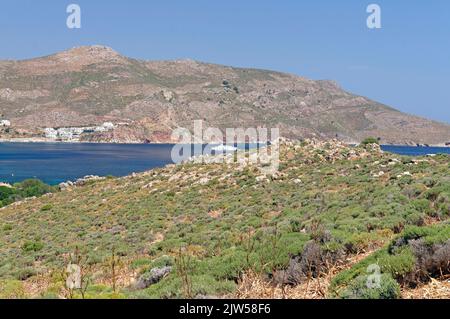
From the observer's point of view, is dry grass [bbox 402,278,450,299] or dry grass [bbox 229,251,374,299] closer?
dry grass [bbox 402,278,450,299]

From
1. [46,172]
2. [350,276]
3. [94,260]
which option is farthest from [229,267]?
[46,172]

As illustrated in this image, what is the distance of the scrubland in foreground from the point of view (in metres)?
7.06

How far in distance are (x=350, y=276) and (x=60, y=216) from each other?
27.7 meters

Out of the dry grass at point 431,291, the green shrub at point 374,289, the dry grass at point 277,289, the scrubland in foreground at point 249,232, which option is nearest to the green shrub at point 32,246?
the scrubland in foreground at point 249,232

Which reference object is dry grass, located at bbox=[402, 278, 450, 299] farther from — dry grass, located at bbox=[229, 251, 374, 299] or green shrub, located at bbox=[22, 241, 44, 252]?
green shrub, located at bbox=[22, 241, 44, 252]

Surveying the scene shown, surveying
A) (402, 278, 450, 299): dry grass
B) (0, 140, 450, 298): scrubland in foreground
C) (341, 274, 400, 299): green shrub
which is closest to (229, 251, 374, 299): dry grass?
(0, 140, 450, 298): scrubland in foreground

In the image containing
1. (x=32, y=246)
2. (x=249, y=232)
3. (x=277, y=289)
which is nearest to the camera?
(x=277, y=289)

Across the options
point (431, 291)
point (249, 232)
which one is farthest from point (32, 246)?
point (431, 291)

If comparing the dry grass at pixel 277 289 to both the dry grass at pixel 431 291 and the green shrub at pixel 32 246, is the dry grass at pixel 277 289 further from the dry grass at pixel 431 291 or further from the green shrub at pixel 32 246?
the green shrub at pixel 32 246

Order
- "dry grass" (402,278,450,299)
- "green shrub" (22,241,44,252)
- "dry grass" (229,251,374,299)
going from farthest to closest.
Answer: "green shrub" (22,241,44,252), "dry grass" (229,251,374,299), "dry grass" (402,278,450,299)

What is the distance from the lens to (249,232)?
24.8ft

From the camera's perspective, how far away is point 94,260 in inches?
626

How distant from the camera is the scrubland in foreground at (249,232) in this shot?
7.06 m

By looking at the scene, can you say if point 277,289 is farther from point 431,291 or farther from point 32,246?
point 32,246
